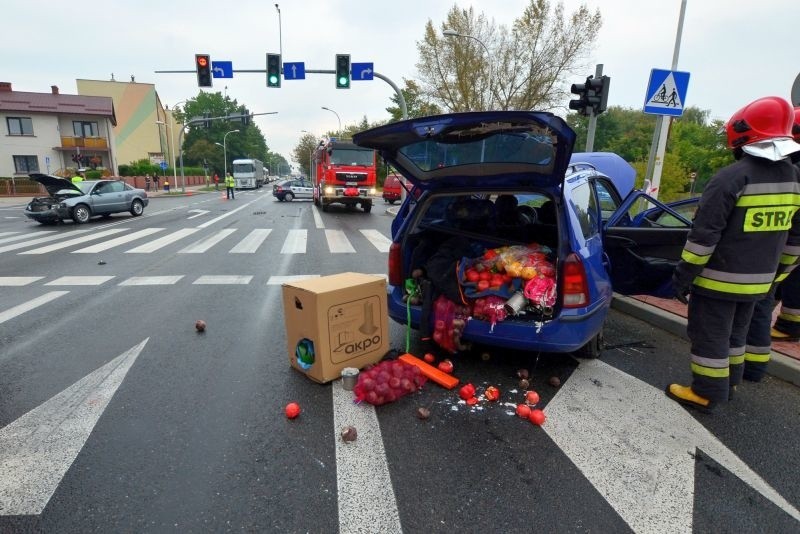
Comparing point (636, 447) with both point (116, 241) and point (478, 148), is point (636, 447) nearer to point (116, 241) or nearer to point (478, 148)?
point (478, 148)

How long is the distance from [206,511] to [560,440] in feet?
6.86

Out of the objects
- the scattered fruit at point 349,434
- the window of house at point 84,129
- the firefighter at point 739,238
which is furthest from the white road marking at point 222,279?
the window of house at point 84,129

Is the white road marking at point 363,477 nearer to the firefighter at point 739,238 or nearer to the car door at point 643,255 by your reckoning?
the firefighter at point 739,238

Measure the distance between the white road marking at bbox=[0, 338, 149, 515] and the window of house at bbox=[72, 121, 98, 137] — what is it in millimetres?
50747

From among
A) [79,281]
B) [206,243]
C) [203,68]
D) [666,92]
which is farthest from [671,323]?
[203,68]

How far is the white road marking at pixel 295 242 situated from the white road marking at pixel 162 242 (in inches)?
115

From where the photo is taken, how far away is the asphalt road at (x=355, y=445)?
7.03 feet

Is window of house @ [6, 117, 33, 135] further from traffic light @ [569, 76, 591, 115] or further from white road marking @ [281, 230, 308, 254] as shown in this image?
traffic light @ [569, 76, 591, 115]

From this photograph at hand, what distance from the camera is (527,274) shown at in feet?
11.2

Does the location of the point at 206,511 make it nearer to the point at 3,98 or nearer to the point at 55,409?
the point at 55,409

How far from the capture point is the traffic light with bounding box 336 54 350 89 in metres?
17.2

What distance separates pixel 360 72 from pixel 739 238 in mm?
16951

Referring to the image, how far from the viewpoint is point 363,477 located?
7.86 ft

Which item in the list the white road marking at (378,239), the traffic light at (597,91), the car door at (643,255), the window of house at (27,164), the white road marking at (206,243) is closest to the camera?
the car door at (643,255)
